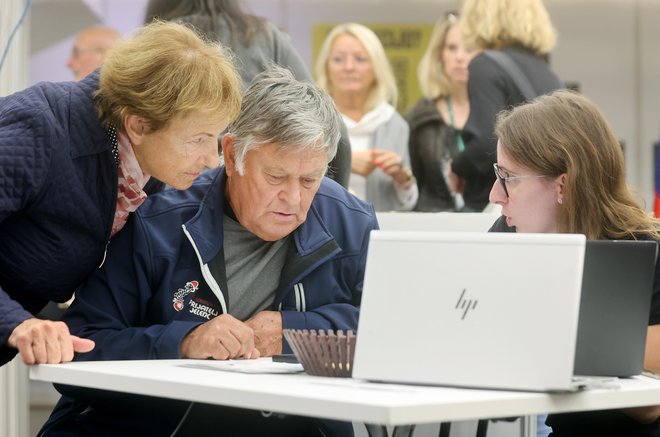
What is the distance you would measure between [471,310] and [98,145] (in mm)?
1008

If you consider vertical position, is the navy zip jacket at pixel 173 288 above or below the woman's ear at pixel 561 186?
below

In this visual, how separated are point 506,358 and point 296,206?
0.93m

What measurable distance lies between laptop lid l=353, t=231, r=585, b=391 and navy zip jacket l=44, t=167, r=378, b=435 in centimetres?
72

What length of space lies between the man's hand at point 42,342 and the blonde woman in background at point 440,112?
117 inches

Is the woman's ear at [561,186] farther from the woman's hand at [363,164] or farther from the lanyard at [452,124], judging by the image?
the lanyard at [452,124]

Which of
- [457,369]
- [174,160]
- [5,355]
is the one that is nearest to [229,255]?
[174,160]

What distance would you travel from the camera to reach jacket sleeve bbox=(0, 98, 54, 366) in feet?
7.48

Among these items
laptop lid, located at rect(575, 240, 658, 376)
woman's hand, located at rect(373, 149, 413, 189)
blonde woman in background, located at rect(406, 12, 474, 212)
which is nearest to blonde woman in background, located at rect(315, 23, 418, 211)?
woman's hand, located at rect(373, 149, 413, 189)

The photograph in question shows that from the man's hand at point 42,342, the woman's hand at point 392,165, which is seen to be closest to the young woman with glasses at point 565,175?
the man's hand at point 42,342

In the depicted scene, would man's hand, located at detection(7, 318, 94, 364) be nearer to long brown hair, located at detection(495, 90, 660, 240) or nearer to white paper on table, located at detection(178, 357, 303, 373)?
white paper on table, located at detection(178, 357, 303, 373)

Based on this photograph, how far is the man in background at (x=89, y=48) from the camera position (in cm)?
658

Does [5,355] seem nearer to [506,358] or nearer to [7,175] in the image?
[7,175]

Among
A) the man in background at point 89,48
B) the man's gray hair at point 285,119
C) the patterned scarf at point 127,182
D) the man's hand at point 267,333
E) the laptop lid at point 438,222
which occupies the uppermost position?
the man in background at point 89,48

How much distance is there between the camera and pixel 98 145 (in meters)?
2.44
